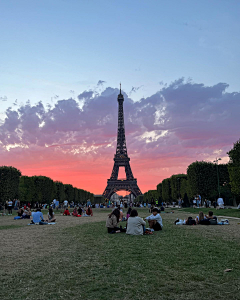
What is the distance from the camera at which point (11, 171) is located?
52.5 meters

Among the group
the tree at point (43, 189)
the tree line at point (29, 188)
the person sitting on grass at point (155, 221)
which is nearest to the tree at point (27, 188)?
the tree line at point (29, 188)

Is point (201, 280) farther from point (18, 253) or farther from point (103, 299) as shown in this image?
point (18, 253)

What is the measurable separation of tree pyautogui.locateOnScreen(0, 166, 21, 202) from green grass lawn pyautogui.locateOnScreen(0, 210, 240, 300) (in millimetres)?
Answer: 44499

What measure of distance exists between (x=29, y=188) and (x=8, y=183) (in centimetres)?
1266

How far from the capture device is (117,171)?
121375 millimetres

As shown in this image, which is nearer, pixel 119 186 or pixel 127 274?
pixel 127 274

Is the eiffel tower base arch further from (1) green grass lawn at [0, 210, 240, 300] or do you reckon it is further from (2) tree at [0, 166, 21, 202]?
(1) green grass lawn at [0, 210, 240, 300]

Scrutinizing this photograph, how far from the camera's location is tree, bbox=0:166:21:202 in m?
51.3

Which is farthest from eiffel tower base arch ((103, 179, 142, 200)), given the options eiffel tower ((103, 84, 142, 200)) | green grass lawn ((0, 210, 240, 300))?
green grass lawn ((0, 210, 240, 300))

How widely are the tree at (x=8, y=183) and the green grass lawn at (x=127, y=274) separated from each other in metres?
44.5

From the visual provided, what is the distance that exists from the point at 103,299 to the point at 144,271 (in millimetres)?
2038

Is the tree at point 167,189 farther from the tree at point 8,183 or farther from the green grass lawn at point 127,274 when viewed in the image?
the green grass lawn at point 127,274

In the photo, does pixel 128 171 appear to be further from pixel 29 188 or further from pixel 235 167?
pixel 235 167

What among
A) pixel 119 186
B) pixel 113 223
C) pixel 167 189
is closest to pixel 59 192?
pixel 167 189
